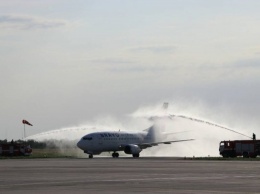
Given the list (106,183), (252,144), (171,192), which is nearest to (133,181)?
(106,183)

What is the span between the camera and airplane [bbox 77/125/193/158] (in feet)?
440

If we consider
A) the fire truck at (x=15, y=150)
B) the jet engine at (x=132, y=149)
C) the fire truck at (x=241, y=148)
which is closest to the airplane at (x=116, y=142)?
the jet engine at (x=132, y=149)

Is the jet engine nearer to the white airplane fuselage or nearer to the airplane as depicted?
the airplane

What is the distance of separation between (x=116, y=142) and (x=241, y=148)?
93.2 ft

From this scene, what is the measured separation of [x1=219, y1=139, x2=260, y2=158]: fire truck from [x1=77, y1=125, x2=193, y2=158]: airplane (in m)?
21.9

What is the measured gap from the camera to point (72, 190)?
34.5m

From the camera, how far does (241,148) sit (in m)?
120

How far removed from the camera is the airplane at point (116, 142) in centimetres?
13412

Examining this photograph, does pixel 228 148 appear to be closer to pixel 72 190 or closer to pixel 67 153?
pixel 67 153

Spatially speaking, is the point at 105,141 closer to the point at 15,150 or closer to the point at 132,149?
the point at 132,149

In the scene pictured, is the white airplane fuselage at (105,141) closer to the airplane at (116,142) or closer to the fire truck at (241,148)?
the airplane at (116,142)

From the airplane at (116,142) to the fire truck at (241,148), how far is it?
2193 cm

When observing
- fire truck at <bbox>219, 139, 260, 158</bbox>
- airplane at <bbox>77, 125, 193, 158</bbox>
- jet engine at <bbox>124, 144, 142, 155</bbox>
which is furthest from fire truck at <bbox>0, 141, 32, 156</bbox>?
fire truck at <bbox>219, 139, 260, 158</bbox>

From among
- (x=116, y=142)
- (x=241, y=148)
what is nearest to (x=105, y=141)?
(x=116, y=142)
